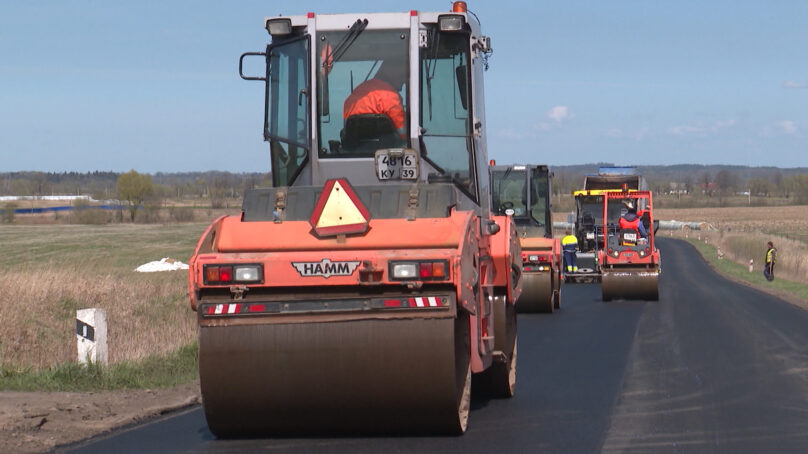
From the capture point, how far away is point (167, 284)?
83.9 feet

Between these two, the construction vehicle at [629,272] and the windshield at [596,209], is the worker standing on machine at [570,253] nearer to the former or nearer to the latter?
the windshield at [596,209]

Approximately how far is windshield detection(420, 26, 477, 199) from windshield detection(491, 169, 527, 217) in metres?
14.6

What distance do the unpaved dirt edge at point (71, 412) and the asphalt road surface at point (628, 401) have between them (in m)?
0.27

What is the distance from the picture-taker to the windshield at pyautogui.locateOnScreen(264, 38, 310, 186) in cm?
929

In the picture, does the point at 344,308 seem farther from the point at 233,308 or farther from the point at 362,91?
the point at 362,91

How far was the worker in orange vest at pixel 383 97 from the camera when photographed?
353 inches

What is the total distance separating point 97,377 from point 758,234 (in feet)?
208

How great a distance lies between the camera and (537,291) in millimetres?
20641

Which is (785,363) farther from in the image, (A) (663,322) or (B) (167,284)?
(B) (167,284)

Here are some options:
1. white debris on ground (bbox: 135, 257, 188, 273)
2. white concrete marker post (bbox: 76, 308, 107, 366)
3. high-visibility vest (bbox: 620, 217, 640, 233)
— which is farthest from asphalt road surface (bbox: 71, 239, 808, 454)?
white debris on ground (bbox: 135, 257, 188, 273)

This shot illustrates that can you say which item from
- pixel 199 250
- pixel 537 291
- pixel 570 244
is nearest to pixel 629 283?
pixel 537 291

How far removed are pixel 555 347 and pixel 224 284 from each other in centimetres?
815

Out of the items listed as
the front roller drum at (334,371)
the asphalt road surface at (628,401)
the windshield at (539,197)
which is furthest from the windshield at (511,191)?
the front roller drum at (334,371)

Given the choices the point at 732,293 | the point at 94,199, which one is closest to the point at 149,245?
the point at 732,293
